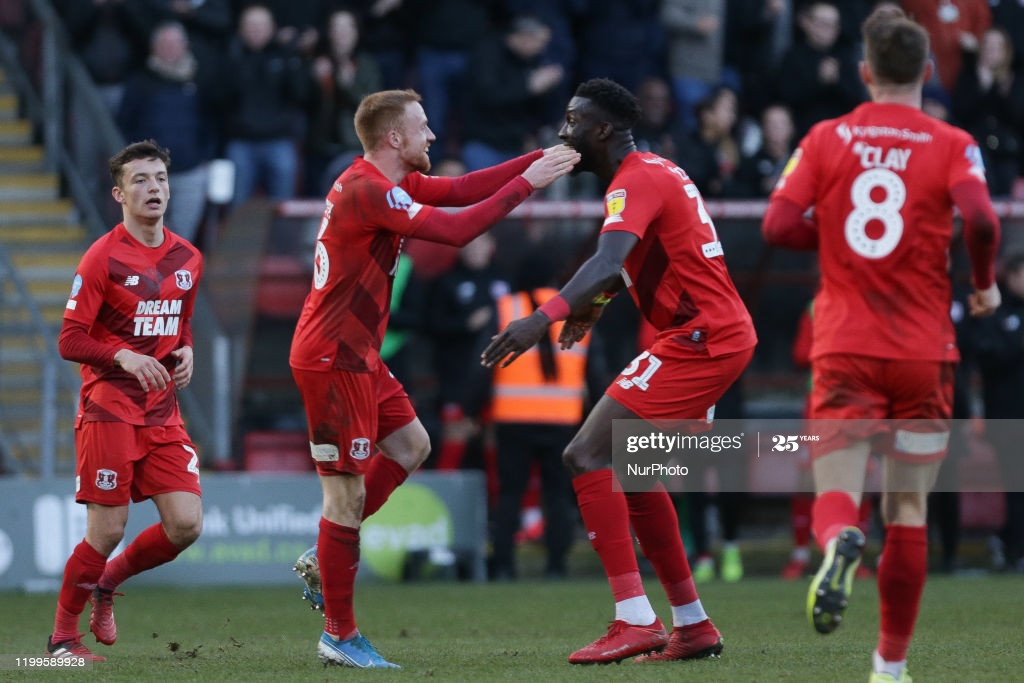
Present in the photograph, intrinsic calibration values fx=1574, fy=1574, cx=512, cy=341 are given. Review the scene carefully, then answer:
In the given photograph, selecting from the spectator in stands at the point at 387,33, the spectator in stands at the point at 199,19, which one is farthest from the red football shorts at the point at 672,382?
the spectator in stands at the point at 199,19

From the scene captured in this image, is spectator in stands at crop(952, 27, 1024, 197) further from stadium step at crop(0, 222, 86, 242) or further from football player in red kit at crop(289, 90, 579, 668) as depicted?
football player in red kit at crop(289, 90, 579, 668)

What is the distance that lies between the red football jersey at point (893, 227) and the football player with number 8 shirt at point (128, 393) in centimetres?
300

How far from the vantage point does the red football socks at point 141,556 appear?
6.98 metres

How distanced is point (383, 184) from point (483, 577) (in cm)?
593

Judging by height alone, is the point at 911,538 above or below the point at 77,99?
below

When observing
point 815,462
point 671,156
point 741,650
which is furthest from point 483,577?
point 815,462

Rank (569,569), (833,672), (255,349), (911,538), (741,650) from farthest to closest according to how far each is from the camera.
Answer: (569,569) → (255,349) → (741,650) → (833,672) → (911,538)

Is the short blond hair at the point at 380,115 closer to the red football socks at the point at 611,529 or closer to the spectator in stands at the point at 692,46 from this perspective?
the red football socks at the point at 611,529

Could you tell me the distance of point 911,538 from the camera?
5148 millimetres

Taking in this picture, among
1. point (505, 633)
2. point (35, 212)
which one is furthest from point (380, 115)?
point (35, 212)

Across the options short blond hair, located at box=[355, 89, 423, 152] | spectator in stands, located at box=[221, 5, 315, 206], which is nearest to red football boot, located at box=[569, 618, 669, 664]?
short blond hair, located at box=[355, 89, 423, 152]

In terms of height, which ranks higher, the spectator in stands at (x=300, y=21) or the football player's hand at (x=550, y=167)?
the spectator in stands at (x=300, y=21)

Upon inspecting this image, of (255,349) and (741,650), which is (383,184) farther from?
(255,349)

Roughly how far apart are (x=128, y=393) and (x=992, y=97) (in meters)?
9.48
